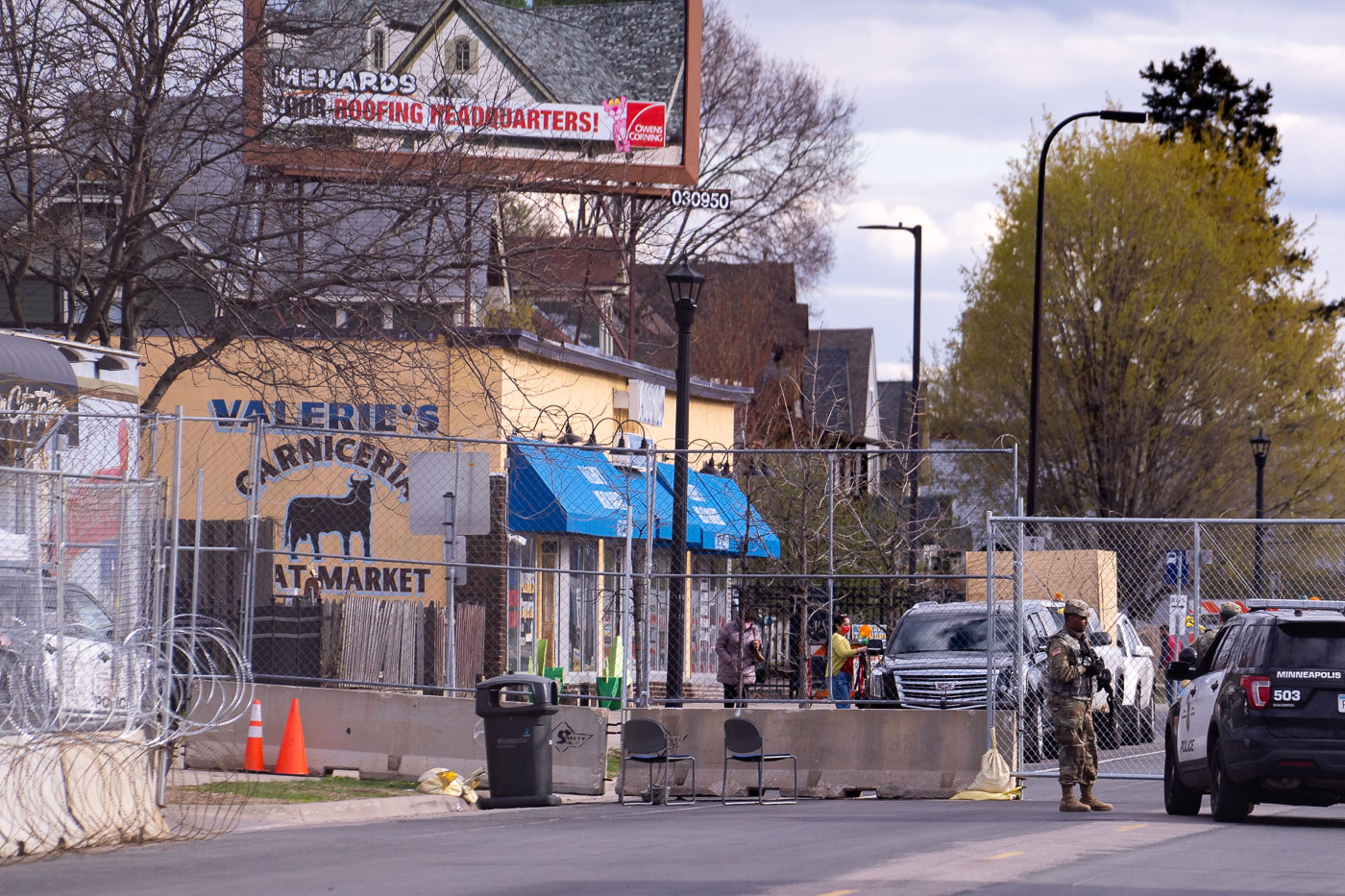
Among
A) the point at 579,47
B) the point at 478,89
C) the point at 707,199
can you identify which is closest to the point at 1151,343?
the point at 707,199

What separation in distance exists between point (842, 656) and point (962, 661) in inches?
80.4

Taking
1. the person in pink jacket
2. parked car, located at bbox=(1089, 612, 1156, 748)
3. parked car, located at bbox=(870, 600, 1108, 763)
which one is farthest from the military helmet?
parked car, located at bbox=(1089, 612, 1156, 748)

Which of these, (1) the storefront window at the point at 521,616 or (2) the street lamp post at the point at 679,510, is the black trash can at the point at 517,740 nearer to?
(2) the street lamp post at the point at 679,510

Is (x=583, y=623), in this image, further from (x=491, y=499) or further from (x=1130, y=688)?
(x=1130, y=688)

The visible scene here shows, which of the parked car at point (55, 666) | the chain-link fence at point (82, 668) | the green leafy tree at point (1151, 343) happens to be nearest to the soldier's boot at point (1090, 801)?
the chain-link fence at point (82, 668)

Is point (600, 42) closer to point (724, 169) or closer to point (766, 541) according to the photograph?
point (766, 541)

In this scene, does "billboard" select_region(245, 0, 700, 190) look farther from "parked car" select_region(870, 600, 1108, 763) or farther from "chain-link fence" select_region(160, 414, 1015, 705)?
"parked car" select_region(870, 600, 1108, 763)

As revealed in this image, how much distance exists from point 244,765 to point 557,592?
14.3ft

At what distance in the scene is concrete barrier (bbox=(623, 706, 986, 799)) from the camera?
57.0 ft

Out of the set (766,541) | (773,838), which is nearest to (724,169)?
(766,541)

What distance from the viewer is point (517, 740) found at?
634 inches

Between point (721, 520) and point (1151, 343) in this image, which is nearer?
point (721, 520)

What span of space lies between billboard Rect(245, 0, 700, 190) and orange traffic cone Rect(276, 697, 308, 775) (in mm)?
5907

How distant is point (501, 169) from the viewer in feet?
73.4
